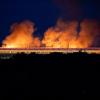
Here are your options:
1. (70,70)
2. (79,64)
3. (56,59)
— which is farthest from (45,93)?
(56,59)

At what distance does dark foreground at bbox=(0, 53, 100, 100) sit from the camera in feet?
28.3

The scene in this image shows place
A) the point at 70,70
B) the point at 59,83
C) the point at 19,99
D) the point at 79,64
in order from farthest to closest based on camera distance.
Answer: the point at 79,64 < the point at 70,70 < the point at 59,83 < the point at 19,99

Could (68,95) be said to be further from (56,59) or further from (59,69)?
(56,59)

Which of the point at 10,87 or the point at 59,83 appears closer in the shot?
the point at 10,87

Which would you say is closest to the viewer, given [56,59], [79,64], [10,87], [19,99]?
[19,99]

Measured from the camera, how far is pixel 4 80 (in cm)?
1001

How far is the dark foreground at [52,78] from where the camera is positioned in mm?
8633

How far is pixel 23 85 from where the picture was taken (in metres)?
9.39

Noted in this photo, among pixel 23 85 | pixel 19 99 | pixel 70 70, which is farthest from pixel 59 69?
pixel 19 99

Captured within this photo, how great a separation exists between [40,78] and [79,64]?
8.78 ft

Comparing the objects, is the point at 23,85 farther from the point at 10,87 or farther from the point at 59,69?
the point at 59,69

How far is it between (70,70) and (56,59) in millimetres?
2372

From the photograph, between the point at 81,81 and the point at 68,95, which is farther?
the point at 81,81

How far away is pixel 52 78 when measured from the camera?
34.2 ft
